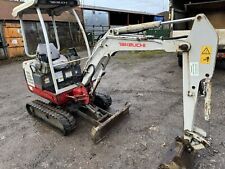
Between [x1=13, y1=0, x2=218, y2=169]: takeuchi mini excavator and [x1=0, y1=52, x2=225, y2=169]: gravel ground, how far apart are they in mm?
216

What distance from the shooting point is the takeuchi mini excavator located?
8.21ft

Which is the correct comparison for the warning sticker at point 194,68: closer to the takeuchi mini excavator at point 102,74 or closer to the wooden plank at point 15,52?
the takeuchi mini excavator at point 102,74

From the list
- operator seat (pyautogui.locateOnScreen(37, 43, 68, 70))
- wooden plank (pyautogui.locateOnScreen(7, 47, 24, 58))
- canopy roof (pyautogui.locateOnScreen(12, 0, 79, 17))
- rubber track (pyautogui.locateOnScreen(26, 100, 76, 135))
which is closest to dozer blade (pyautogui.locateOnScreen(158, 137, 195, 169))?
rubber track (pyautogui.locateOnScreen(26, 100, 76, 135))

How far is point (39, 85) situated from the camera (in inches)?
164

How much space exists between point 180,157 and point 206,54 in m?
1.17

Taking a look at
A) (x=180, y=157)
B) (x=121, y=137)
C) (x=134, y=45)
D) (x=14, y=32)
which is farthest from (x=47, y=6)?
(x=14, y=32)

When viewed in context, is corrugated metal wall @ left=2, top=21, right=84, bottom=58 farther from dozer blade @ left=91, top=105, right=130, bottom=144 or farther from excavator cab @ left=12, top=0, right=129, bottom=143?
dozer blade @ left=91, top=105, right=130, bottom=144

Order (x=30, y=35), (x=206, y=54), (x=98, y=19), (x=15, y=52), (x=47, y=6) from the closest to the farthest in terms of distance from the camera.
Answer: (x=206, y=54) → (x=47, y=6) → (x=15, y=52) → (x=30, y=35) → (x=98, y=19)

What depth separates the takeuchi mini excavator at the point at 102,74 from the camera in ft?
8.21

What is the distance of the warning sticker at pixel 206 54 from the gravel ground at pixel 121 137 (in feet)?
4.39

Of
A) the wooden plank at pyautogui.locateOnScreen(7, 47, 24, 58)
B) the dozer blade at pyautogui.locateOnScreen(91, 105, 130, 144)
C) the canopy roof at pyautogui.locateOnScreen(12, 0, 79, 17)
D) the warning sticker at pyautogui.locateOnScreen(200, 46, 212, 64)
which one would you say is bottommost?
the wooden plank at pyautogui.locateOnScreen(7, 47, 24, 58)

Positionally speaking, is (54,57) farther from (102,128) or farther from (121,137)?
(121,137)

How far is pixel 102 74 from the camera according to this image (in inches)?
153

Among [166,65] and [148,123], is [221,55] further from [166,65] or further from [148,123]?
[148,123]
